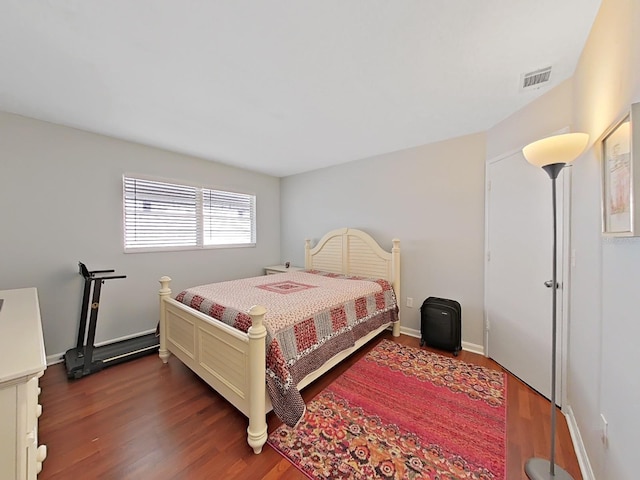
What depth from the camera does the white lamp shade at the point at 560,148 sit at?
1.21 meters

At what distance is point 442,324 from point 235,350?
7.10 feet

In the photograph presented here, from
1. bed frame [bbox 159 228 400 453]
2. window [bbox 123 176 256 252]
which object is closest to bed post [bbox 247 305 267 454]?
bed frame [bbox 159 228 400 453]

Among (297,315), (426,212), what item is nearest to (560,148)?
(297,315)

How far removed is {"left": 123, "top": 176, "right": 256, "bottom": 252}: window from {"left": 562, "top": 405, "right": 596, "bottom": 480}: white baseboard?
13.4ft

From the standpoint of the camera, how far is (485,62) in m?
1.69

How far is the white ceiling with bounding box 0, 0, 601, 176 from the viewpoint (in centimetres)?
129

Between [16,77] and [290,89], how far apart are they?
1.92m

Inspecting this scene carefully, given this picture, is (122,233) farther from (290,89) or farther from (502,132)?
(502,132)

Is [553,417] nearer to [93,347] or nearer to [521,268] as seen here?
[521,268]

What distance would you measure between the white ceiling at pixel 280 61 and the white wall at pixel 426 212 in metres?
0.46

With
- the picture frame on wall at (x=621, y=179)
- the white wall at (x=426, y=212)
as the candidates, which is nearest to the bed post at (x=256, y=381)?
the picture frame on wall at (x=621, y=179)

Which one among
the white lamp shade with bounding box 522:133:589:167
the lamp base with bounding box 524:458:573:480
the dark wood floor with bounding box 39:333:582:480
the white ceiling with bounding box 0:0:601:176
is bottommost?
the dark wood floor with bounding box 39:333:582:480

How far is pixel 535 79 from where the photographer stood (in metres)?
1.87

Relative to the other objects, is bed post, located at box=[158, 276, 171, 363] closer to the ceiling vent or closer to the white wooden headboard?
the white wooden headboard
